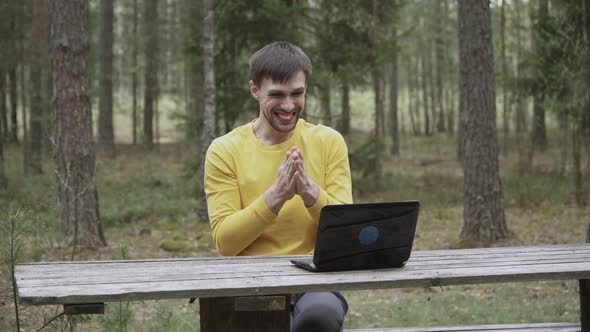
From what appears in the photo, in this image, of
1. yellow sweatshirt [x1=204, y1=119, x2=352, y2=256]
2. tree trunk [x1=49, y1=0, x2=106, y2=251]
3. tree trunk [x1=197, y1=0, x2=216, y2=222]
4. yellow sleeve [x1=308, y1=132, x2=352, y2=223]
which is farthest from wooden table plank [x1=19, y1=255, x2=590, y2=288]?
tree trunk [x1=197, y1=0, x2=216, y2=222]

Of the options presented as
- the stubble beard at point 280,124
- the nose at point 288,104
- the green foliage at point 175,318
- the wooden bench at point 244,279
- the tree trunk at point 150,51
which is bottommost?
the green foliage at point 175,318

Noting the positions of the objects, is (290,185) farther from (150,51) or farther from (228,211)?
(150,51)

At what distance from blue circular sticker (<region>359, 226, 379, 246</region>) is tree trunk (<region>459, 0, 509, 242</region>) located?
8.66m

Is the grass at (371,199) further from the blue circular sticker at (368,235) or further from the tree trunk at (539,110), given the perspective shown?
the tree trunk at (539,110)

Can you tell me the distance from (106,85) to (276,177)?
2369cm

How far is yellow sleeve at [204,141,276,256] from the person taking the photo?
12.3 ft

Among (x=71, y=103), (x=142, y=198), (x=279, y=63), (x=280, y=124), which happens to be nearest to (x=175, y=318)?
(x=280, y=124)

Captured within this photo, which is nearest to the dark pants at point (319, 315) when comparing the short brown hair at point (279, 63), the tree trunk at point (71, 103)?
the short brown hair at point (279, 63)

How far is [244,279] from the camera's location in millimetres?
3246

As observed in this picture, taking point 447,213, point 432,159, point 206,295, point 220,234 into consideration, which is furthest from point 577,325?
point 432,159

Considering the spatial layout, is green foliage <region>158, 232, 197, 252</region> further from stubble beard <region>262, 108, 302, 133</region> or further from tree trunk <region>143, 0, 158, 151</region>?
tree trunk <region>143, 0, 158, 151</region>

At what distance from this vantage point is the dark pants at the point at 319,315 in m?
3.67

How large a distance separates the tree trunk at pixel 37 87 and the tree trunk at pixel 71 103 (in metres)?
10.3

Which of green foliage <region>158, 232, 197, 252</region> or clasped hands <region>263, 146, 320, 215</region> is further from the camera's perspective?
green foliage <region>158, 232, 197, 252</region>
